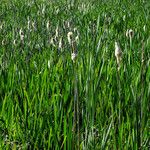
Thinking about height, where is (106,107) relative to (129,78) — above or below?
below

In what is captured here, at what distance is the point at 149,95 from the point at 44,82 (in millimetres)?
626

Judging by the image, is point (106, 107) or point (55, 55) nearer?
point (106, 107)

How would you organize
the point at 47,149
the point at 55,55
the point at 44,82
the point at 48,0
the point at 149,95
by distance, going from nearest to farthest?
the point at 47,149, the point at 149,95, the point at 44,82, the point at 55,55, the point at 48,0

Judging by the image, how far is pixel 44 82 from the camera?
2.17 meters

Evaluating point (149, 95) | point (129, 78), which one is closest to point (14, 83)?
point (129, 78)

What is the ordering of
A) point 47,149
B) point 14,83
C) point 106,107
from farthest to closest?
1. point 14,83
2. point 106,107
3. point 47,149

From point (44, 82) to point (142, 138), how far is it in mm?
790

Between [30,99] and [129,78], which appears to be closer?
[129,78]

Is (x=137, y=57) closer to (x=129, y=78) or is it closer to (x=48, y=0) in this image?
(x=129, y=78)

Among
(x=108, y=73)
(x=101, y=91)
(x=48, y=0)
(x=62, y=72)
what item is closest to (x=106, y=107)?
(x=101, y=91)

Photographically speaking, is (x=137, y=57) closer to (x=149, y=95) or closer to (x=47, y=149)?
(x=149, y=95)

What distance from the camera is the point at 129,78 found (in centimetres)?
201

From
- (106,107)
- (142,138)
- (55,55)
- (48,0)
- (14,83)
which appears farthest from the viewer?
(48,0)

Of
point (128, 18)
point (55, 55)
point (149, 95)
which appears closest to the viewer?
point (149, 95)
